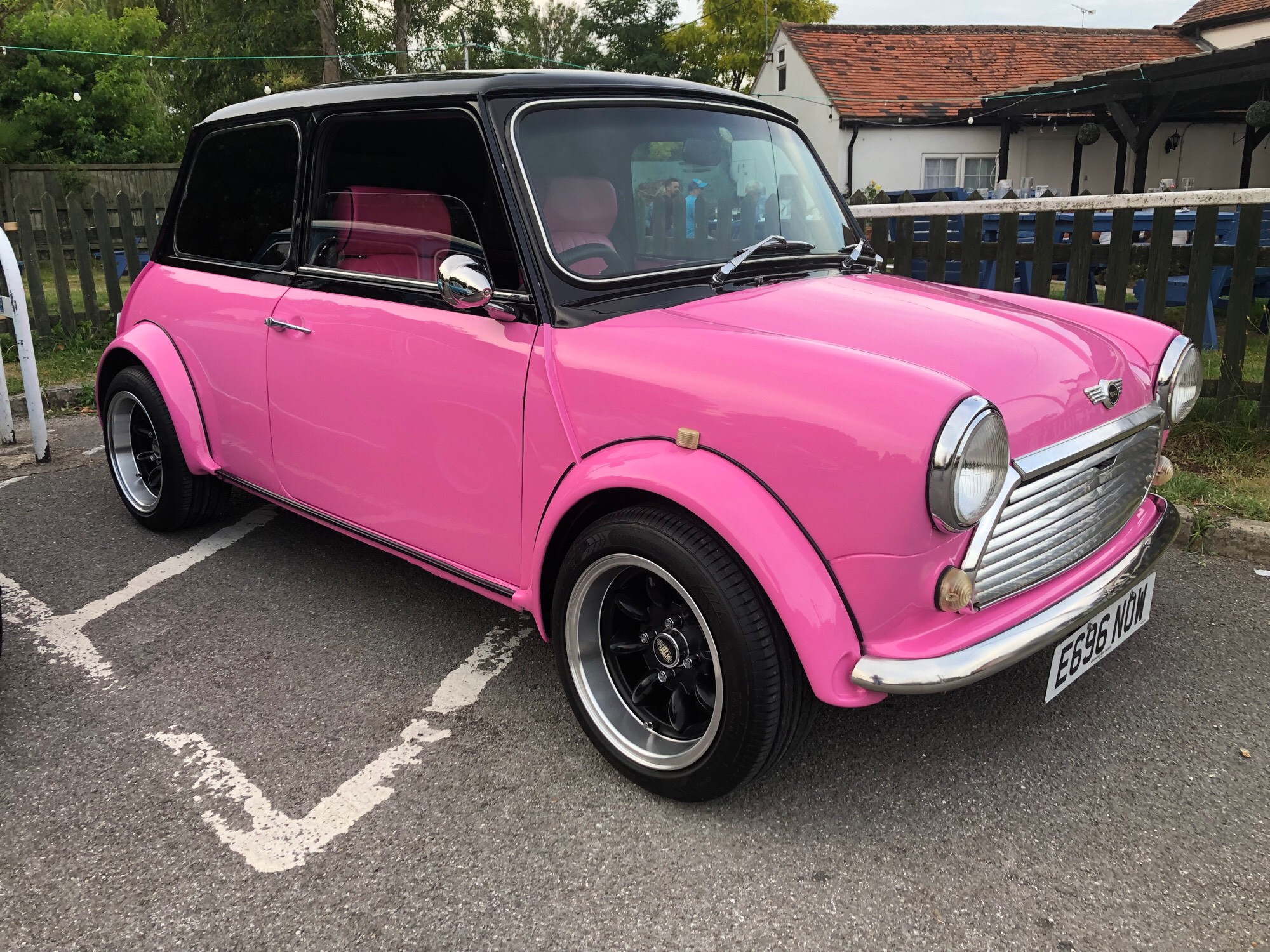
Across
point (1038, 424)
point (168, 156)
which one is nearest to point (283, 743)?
point (1038, 424)

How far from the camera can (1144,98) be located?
58.4 feet

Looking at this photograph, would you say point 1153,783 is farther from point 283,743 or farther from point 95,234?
point 95,234

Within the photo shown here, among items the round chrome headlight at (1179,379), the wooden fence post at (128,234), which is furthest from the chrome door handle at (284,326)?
the wooden fence post at (128,234)

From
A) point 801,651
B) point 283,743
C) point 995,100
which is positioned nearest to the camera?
point 801,651

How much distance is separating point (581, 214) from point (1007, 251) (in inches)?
165

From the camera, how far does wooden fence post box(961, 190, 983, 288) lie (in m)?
6.15

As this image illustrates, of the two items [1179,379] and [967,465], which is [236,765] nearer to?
[967,465]

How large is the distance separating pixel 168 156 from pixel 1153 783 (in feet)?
71.7

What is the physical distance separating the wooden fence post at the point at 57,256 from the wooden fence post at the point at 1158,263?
26.9ft

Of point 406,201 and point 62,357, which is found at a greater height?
point 406,201

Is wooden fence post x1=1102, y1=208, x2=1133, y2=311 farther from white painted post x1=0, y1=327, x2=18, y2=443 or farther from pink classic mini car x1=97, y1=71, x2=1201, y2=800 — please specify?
white painted post x1=0, y1=327, x2=18, y2=443

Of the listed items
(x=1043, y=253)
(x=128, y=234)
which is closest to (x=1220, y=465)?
(x=1043, y=253)

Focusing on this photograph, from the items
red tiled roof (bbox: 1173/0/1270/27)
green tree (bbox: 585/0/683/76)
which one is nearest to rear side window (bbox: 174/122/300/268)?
red tiled roof (bbox: 1173/0/1270/27)

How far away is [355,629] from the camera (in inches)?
136
